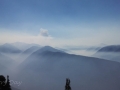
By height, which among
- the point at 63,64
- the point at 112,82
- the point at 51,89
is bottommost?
the point at 51,89

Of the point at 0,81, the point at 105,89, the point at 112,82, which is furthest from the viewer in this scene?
the point at 105,89

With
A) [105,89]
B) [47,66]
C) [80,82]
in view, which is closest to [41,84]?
[47,66]

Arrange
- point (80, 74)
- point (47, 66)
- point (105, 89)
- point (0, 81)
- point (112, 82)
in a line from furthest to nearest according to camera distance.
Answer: point (47, 66)
point (80, 74)
point (105, 89)
point (112, 82)
point (0, 81)

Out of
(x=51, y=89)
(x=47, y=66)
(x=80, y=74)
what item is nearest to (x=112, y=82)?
(x=80, y=74)

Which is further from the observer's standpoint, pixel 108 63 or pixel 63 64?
pixel 63 64

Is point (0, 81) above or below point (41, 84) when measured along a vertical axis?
above

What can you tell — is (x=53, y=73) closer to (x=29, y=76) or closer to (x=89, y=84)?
(x=29, y=76)

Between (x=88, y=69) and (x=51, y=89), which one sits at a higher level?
(x=88, y=69)

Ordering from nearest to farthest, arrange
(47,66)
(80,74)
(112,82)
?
(112,82) < (80,74) < (47,66)

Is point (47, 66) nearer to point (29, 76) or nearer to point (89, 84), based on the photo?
point (29, 76)
